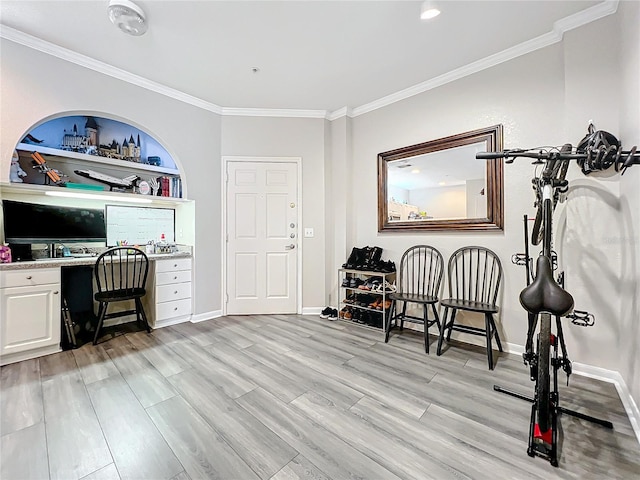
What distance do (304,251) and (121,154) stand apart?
99.3 inches

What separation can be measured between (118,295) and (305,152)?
2.69m

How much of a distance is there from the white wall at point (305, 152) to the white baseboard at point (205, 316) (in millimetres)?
1135

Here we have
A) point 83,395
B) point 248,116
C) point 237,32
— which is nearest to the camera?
point 83,395

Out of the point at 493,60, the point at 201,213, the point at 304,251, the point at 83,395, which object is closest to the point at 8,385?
the point at 83,395

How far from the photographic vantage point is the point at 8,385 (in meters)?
1.89

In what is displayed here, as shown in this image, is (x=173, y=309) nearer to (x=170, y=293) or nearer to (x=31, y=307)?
(x=170, y=293)

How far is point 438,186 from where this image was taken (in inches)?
113

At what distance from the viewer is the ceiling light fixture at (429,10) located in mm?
1857

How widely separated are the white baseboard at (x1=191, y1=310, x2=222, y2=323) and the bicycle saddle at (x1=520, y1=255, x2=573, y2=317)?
3278 millimetres

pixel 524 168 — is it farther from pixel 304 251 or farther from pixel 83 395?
pixel 83 395

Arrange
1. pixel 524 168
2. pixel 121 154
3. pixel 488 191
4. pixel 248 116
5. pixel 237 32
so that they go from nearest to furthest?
1. pixel 237 32
2. pixel 524 168
3. pixel 488 191
4. pixel 121 154
5. pixel 248 116

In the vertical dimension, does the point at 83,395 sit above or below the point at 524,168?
below

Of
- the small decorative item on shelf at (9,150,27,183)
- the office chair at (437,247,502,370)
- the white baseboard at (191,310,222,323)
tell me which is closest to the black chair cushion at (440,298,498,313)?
the office chair at (437,247,502,370)

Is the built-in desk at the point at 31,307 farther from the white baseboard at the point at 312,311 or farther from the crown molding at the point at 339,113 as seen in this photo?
the crown molding at the point at 339,113
